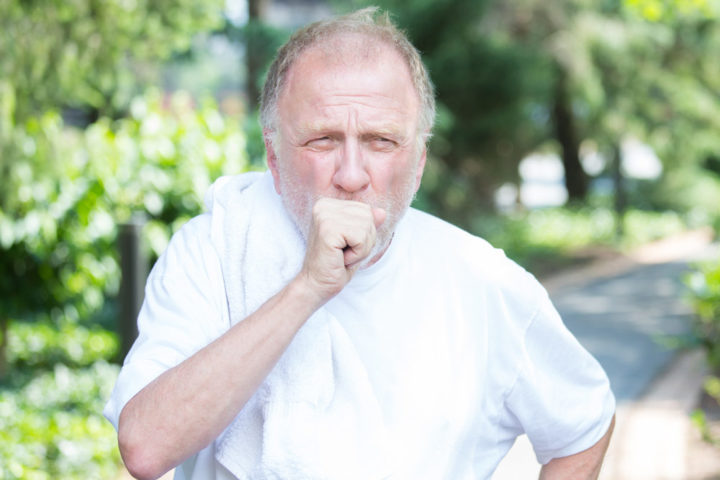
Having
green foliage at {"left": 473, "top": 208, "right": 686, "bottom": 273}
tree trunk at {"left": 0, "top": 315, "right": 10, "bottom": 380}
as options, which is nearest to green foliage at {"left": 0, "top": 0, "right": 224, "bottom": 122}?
tree trunk at {"left": 0, "top": 315, "right": 10, "bottom": 380}

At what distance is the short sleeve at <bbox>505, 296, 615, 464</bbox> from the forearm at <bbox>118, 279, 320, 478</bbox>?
0.62 meters

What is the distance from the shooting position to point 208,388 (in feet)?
4.92

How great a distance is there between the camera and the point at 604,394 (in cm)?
200

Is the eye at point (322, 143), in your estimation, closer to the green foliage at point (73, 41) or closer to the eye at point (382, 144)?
the eye at point (382, 144)

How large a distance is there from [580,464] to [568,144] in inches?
799

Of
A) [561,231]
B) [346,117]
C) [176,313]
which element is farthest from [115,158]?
[561,231]

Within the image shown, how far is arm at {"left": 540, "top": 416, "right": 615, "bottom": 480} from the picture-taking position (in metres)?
1.99

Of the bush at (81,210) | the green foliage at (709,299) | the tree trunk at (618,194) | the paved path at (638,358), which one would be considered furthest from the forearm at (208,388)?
the tree trunk at (618,194)

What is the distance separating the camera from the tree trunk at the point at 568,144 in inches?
744

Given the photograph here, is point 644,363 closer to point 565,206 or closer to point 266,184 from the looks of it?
point 266,184

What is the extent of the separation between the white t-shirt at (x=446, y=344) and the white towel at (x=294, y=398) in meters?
0.05

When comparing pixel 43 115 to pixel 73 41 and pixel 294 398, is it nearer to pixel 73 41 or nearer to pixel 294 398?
pixel 73 41

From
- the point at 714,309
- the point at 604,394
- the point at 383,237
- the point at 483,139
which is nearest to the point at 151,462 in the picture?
the point at 383,237

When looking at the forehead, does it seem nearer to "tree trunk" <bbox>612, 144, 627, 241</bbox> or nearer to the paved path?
the paved path
